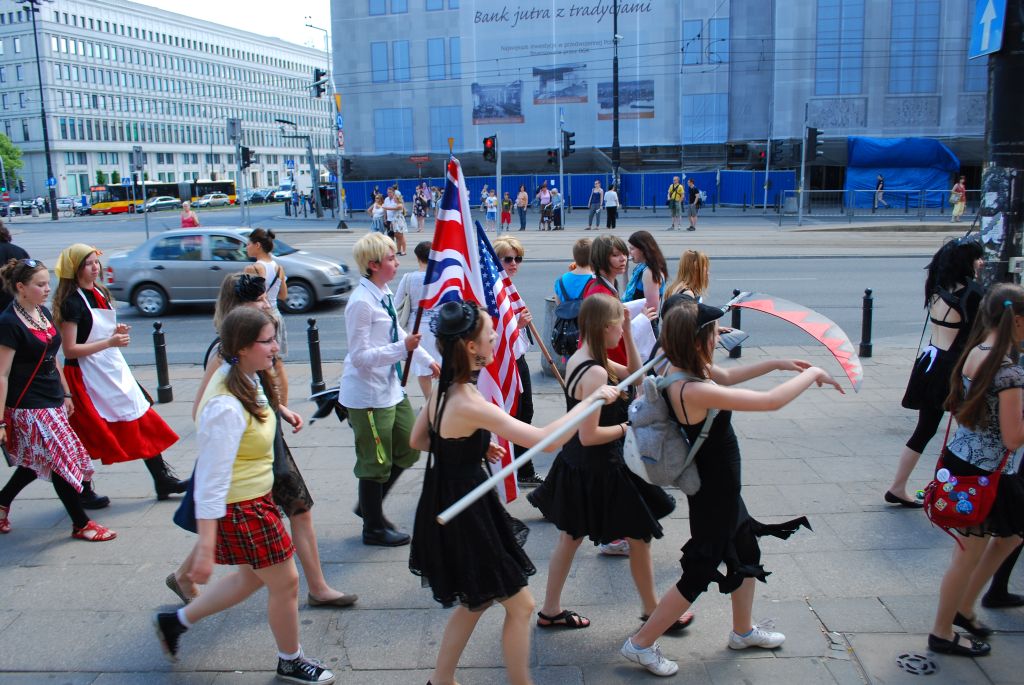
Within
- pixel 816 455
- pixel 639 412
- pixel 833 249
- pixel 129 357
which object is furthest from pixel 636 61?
pixel 639 412

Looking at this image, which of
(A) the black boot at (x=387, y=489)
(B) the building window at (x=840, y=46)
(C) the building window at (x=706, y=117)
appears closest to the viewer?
(A) the black boot at (x=387, y=489)

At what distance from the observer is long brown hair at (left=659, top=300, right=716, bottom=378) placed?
3.60 metres

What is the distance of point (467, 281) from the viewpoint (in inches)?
198

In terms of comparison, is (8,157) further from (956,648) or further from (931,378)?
(956,648)

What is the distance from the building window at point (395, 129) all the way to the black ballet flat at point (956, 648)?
160ft

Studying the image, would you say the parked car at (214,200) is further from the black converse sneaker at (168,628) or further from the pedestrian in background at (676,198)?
the black converse sneaker at (168,628)

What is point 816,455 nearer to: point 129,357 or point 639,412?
point 639,412

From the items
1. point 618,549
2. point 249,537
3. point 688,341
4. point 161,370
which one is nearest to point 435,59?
point 161,370

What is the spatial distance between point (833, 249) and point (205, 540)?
73.3 feet

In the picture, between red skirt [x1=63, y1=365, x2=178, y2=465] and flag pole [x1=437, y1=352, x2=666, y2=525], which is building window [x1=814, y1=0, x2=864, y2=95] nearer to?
red skirt [x1=63, y1=365, x2=178, y2=465]

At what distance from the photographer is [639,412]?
147 inches

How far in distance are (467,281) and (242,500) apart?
1.96 meters

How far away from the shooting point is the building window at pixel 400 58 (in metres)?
49.7

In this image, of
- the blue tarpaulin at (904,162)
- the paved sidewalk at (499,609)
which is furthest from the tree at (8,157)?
the paved sidewalk at (499,609)
